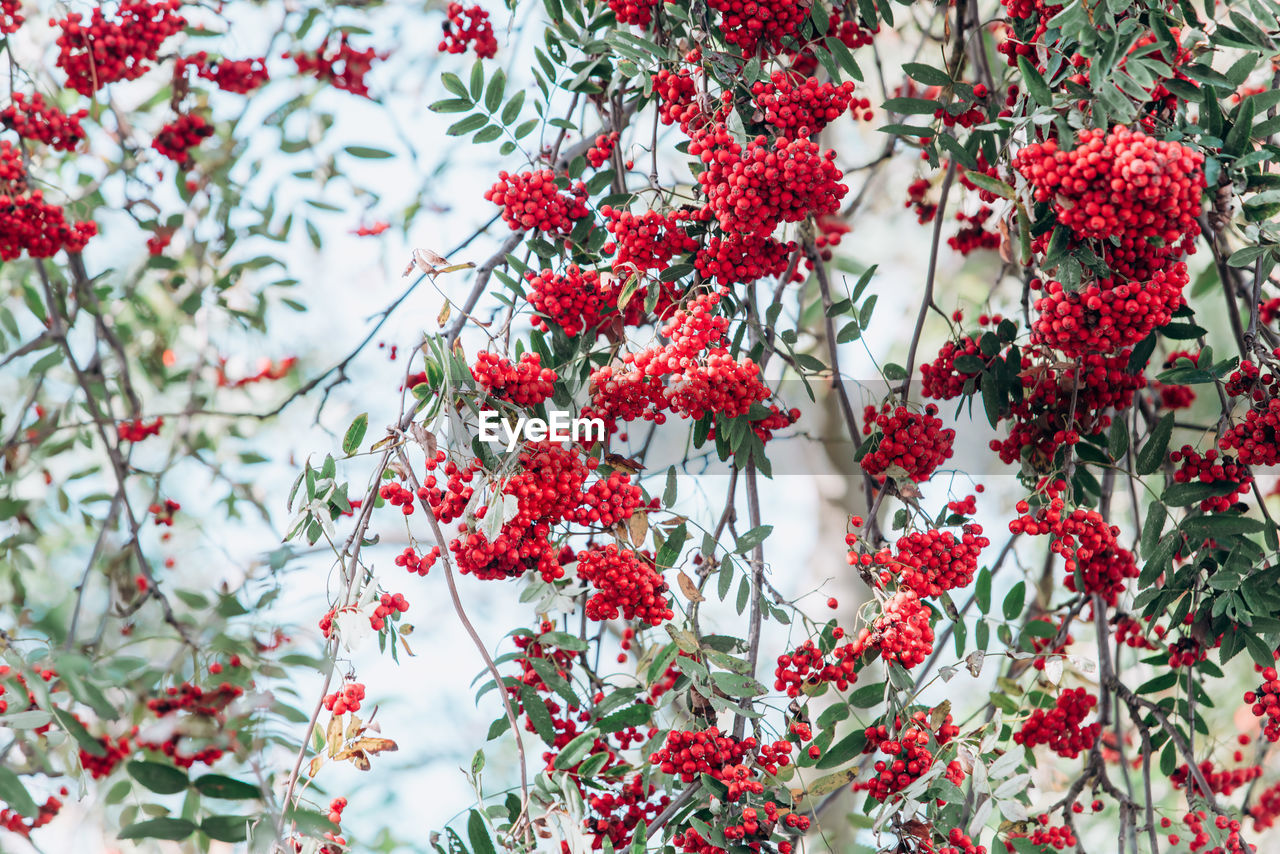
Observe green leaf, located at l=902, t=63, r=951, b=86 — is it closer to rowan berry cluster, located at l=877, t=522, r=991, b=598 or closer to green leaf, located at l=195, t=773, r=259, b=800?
rowan berry cluster, located at l=877, t=522, r=991, b=598

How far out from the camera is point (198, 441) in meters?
2.74

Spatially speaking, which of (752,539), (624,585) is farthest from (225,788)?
(752,539)

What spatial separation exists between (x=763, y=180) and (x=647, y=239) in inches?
7.4

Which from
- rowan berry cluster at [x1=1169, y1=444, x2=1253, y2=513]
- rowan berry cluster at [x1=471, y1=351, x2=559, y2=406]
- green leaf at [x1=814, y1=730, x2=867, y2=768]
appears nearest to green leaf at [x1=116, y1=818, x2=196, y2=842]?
rowan berry cluster at [x1=471, y1=351, x2=559, y2=406]

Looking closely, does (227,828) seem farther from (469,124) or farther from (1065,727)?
(1065,727)

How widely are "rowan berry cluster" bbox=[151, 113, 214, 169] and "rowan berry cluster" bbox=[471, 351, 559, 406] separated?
1434 millimetres

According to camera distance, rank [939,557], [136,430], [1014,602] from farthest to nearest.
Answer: [136,430], [1014,602], [939,557]

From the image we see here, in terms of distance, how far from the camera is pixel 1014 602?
1774 millimetres

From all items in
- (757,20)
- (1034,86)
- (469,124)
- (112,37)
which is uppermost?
(112,37)

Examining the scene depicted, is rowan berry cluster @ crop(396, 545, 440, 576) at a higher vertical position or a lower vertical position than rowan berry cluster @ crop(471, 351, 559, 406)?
lower

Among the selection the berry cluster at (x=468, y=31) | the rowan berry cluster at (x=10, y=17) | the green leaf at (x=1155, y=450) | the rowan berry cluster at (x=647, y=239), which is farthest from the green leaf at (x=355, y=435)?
the rowan berry cluster at (x=10, y=17)

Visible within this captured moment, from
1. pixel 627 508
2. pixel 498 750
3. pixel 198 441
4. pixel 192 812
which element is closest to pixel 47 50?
pixel 198 441

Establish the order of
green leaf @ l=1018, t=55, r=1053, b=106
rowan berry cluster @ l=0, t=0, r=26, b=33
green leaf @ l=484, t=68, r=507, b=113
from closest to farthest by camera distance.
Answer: green leaf @ l=1018, t=55, r=1053, b=106 → green leaf @ l=484, t=68, r=507, b=113 → rowan berry cluster @ l=0, t=0, r=26, b=33

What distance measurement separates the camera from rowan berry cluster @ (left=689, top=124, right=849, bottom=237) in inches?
48.1
